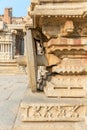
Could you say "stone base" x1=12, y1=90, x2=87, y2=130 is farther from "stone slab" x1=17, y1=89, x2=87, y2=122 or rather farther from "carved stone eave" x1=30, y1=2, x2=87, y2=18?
"carved stone eave" x1=30, y1=2, x2=87, y2=18

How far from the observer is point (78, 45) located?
125 inches

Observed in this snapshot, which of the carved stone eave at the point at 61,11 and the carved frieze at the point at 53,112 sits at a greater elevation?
the carved stone eave at the point at 61,11

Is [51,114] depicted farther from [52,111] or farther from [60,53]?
[60,53]

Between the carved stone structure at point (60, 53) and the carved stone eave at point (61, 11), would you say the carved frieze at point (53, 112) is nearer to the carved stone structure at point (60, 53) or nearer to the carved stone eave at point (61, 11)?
the carved stone structure at point (60, 53)

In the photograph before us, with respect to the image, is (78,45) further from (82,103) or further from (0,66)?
(0,66)

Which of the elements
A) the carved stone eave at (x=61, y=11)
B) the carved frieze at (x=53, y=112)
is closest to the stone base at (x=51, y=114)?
the carved frieze at (x=53, y=112)

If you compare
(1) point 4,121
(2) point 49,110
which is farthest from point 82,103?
(1) point 4,121

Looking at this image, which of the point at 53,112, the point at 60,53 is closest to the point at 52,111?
the point at 53,112

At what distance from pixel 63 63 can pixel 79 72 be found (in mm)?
197

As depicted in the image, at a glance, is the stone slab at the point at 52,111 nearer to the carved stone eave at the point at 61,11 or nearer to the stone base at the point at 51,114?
the stone base at the point at 51,114

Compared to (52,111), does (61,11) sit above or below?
above

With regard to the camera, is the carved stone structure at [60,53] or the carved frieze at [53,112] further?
the carved stone structure at [60,53]

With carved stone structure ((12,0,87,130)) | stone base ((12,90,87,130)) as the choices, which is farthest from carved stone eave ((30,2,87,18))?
stone base ((12,90,87,130))

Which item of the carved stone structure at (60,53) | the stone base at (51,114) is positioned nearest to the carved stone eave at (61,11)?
the carved stone structure at (60,53)
